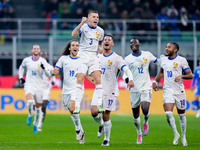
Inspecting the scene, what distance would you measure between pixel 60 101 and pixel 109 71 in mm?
13433

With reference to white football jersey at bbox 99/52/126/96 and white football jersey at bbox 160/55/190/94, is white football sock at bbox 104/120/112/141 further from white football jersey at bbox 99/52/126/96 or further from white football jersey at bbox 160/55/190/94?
white football jersey at bbox 160/55/190/94

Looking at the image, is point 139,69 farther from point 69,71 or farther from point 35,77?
point 35,77

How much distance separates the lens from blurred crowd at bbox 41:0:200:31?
29.1 meters

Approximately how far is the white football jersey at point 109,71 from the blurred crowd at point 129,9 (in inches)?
615

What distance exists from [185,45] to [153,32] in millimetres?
1890

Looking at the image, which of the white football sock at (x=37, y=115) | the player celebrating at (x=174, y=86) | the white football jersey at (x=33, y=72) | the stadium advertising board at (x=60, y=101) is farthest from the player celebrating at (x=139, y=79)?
the stadium advertising board at (x=60, y=101)

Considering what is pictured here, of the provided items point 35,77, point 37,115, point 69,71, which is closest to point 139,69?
point 69,71

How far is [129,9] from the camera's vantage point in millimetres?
30828

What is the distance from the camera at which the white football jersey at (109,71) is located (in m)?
12.6

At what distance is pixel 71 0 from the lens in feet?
103

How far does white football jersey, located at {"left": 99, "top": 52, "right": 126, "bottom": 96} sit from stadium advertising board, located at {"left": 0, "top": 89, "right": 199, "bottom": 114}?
12.8 meters

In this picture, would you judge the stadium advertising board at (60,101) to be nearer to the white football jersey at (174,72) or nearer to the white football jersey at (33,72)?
the white football jersey at (33,72)

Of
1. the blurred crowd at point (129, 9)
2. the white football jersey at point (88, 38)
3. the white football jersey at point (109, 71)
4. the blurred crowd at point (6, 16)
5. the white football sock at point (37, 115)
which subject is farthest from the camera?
the blurred crowd at point (129, 9)

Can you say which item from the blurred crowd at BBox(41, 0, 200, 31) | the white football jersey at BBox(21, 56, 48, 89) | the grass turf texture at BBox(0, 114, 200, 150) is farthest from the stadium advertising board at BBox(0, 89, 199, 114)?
the white football jersey at BBox(21, 56, 48, 89)
